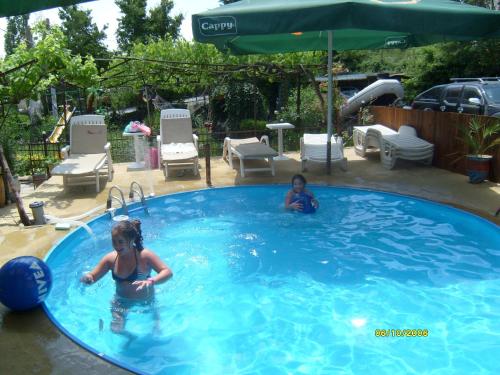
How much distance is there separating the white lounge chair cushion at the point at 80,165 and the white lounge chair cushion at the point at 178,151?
117 cm

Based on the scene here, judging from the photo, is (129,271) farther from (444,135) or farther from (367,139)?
(367,139)

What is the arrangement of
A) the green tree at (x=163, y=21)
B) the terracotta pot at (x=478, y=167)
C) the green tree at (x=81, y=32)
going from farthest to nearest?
the green tree at (x=81, y=32) < the green tree at (x=163, y=21) < the terracotta pot at (x=478, y=167)

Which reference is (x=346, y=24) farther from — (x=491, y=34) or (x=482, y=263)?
(x=482, y=263)

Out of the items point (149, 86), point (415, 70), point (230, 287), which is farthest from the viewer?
point (415, 70)

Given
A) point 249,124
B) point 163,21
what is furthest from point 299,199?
point 163,21

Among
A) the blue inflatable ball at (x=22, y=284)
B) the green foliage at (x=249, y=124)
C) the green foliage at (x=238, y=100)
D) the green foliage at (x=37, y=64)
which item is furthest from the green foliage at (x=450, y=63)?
the blue inflatable ball at (x=22, y=284)

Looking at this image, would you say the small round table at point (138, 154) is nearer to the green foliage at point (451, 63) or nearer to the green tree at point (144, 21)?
the green foliage at point (451, 63)

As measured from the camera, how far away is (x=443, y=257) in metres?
5.47

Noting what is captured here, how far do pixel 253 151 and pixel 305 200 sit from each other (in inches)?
86.8

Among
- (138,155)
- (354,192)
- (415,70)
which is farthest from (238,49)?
(415,70)

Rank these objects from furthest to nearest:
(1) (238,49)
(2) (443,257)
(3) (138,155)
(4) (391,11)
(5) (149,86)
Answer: (5) (149,86), (3) (138,155), (1) (238,49), (4) (391,11), (2) (443,257)

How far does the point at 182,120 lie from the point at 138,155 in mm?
1234
